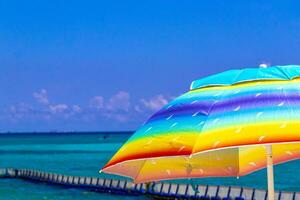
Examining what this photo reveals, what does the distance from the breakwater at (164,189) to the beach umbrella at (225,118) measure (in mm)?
21582

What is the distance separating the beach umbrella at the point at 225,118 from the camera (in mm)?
8148

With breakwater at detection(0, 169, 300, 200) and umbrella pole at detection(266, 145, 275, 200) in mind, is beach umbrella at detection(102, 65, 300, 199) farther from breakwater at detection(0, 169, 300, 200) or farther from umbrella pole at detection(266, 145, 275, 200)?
breakwater at detection(0, 169, 300, 200)

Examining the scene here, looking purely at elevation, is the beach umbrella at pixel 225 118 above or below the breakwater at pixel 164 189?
below

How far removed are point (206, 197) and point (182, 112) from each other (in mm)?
33710

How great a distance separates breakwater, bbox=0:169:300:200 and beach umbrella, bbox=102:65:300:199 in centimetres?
2158

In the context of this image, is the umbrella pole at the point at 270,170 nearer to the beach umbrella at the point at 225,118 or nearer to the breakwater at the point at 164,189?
the beach umbrella at the point at 225,118

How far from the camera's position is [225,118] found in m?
8.48

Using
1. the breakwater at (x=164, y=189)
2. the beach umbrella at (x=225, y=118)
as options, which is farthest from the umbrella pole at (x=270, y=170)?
the breakwater at (x=164, y=189)

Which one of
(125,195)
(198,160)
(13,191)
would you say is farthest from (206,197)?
(198,160)

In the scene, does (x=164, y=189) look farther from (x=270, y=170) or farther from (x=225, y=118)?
(x=225, y=118)

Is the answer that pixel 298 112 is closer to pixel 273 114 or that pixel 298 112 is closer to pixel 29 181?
pixel 273 114

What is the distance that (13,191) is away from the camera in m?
62.1

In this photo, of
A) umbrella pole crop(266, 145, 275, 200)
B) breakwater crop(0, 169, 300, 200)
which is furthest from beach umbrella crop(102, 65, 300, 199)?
breakwater crop(0, 169, 300, 200)

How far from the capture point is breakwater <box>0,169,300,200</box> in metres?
38.1
